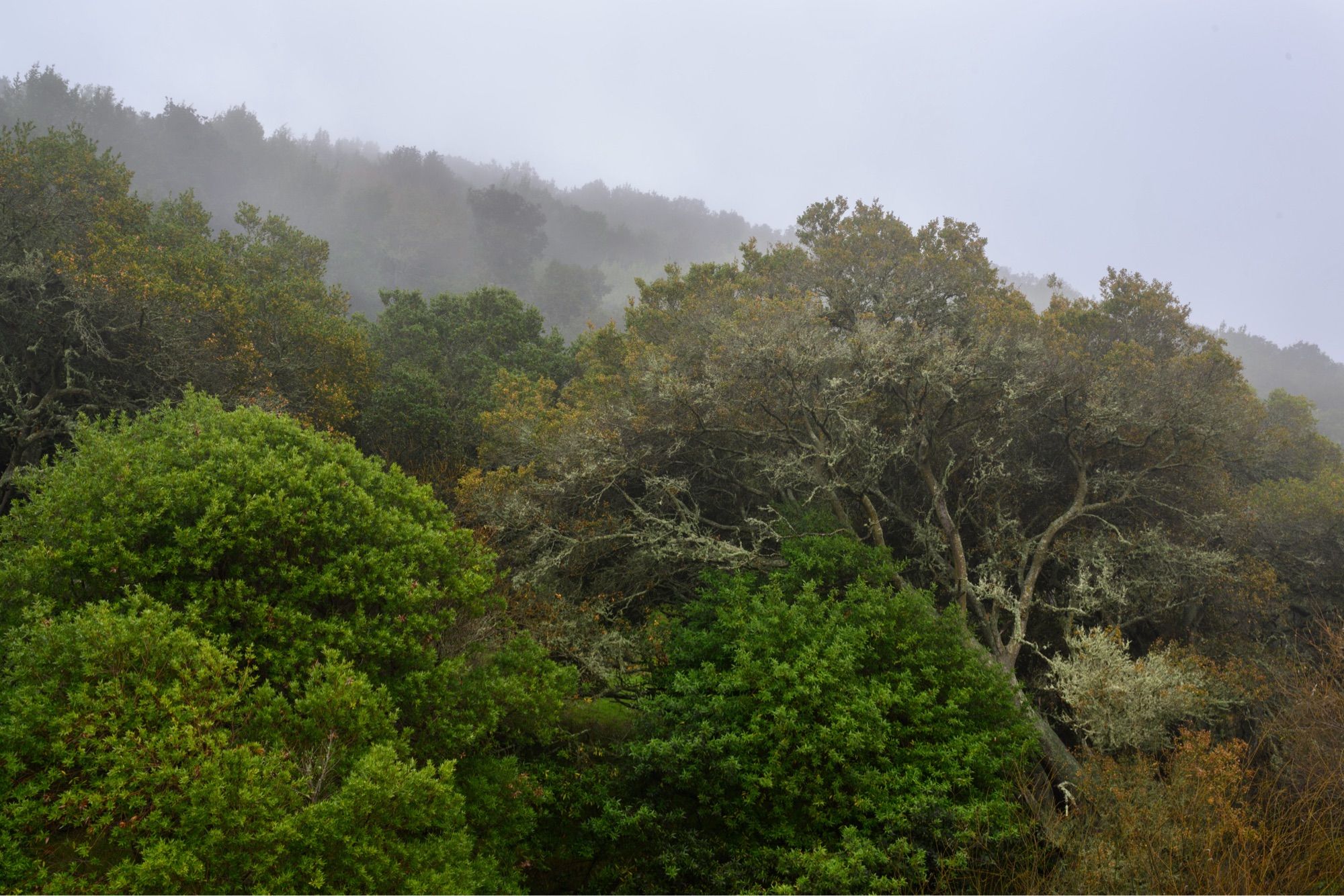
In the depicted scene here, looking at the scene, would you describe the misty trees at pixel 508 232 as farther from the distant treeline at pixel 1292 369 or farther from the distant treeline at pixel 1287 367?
the distant treeline at pixel 1292 369

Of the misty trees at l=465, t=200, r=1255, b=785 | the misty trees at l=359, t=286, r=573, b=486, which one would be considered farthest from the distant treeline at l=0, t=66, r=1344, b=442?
the misty trees at l=465, t=200, r=1255, b=785

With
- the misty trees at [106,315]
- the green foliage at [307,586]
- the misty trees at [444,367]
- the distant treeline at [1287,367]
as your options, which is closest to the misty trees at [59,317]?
the misty trees at [106,315]

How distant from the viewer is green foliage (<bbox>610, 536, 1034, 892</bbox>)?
28.8ft

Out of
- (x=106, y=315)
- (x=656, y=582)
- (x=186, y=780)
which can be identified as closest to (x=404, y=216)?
(x=106, y=315)

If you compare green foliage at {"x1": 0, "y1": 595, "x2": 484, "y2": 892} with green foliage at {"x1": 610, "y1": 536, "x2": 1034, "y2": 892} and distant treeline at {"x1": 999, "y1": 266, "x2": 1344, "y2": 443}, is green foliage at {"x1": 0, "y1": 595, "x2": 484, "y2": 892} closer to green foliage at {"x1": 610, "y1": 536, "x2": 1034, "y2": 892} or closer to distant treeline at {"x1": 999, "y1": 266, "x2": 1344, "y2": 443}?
green foliage at {"x1": 610, "y1": 536, "x2": 1034, "y2": 892}

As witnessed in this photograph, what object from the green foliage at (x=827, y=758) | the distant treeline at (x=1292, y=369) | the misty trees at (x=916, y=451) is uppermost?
the distant treeline at (x=1292, y=369)

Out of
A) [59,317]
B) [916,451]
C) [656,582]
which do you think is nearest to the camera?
[59,317]

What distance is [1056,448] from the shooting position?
746 inches

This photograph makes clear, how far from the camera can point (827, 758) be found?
936cm

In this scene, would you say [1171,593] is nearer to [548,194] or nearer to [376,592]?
[376,592]

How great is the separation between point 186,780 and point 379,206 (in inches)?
3050

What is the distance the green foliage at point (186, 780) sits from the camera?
19.4 ft

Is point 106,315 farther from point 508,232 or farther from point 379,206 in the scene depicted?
point 379,206

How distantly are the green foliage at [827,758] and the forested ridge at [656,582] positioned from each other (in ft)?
0.27
